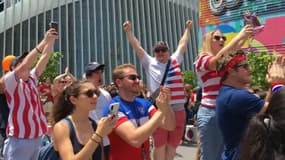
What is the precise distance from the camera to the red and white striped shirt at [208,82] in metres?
4.42

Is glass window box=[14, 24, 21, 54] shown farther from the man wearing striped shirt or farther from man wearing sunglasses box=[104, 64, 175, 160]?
man wearing sunglasses box=[104, 64, 175, 160]

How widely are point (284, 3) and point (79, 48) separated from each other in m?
21.3

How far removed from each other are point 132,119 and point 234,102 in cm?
80

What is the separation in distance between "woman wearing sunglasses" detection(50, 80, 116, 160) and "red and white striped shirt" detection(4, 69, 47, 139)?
1199 millimetres

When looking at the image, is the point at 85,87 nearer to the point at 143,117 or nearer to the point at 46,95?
the point at 143,117

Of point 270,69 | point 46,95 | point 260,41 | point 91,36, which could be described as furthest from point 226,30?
point 270,69

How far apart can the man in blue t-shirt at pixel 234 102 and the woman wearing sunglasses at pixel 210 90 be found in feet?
1.73

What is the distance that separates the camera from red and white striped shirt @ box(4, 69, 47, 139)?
450 cm

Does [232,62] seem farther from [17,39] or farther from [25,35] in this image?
[25,35]

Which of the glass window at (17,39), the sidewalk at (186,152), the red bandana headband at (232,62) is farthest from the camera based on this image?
the glass window at (17,39)

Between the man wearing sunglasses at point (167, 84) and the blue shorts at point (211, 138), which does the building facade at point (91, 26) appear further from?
the blue shorts at point (211, 138)

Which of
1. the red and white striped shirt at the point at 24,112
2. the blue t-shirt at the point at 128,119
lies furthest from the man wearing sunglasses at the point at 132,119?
the red and white striped shirt at the point at 24,112

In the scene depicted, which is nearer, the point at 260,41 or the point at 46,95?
the point at 46,95

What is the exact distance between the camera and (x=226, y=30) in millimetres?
33062
